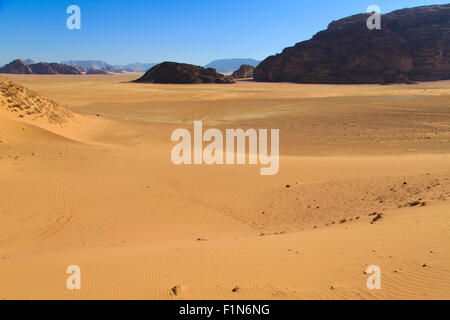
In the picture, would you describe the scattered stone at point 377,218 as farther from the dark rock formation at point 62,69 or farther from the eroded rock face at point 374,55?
the dark rock formation at point 62,69

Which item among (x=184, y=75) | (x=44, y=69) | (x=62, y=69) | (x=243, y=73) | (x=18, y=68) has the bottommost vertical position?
(x=184, y=75)

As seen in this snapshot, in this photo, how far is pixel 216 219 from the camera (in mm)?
7188

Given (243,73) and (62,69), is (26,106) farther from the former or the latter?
(62,69)

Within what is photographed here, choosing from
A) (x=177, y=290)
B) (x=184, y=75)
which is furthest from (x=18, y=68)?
(x=177, y=290)

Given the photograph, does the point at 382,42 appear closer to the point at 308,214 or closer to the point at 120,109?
the point at 120,109

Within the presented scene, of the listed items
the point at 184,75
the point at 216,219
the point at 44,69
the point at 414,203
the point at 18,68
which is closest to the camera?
the point at 414,203

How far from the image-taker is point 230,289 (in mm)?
3707

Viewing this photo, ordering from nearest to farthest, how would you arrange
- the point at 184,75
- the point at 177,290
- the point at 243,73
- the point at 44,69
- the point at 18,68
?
the point at 177,290 → the point at 184,75 → the point at 243,73 → the point at 18,68 → the point at 44,69

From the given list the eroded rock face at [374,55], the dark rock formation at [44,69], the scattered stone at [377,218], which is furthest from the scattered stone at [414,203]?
the dark rock formation at [44,69]

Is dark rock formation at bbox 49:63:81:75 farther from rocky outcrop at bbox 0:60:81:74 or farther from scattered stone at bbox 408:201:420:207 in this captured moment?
scattered stone at bbox 408:201:420:207

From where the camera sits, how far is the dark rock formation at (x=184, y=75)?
207 feet

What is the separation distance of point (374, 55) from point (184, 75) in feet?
121

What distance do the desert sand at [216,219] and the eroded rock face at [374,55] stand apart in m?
52.5

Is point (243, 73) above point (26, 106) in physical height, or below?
above
